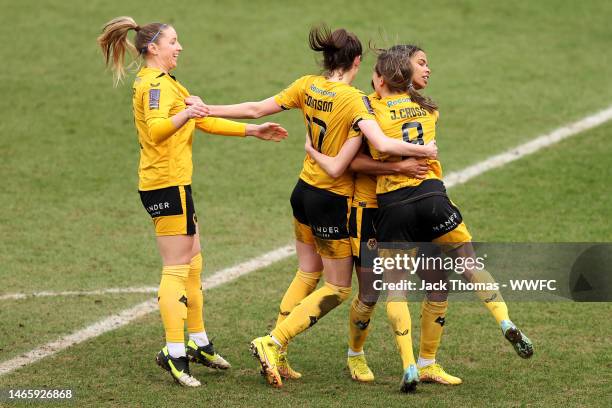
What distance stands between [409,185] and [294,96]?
99cm

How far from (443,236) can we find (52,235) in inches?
191

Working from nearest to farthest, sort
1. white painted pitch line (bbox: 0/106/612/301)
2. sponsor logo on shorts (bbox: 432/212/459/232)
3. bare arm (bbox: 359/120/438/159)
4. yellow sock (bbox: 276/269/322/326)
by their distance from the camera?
bare arm (bbox: 359/120/438/159) → sponsor logo on shorts (bbox: 432/212/459/232) → yellow sock (bbox: 276/269/322/326) → white painted pitch line (bbox: 0/106/612/301)

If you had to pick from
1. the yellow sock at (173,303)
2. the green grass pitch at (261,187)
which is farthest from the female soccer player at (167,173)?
the green grass pitch at (261,187)

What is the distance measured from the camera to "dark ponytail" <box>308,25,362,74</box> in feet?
23.4

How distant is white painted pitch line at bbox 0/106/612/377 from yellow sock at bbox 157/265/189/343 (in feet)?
3.65

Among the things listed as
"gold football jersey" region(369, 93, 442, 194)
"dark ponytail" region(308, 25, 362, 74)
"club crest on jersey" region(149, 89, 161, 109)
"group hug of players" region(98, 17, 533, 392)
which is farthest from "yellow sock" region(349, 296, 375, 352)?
"club crest on jersey" region(149, 89, 161, 109)

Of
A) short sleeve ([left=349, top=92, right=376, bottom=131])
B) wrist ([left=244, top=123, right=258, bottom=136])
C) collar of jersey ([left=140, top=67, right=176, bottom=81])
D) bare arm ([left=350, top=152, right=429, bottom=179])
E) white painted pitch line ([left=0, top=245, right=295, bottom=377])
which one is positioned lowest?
white painted pitch line ([left=0, top=245, right=295, bottom=377])

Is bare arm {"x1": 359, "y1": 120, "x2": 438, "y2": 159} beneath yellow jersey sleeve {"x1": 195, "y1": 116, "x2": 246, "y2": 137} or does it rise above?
beneath

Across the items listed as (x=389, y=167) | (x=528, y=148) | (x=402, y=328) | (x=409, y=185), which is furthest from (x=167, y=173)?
(x=528, y=148)

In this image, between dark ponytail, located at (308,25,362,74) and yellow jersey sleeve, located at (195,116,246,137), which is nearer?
dark ponytail, located at (308,25,362,74)

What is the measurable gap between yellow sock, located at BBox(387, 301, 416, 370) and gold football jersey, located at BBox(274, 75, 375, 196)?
0.78m

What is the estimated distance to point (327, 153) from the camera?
7312mm

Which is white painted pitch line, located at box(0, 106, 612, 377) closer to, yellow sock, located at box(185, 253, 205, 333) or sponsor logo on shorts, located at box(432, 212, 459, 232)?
yellow sock, located at box(185, 253, 205, 333)

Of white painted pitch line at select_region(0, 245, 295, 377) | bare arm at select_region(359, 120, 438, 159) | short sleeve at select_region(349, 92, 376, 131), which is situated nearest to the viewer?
bare arm at select_region(359, 120, 438, 159)
